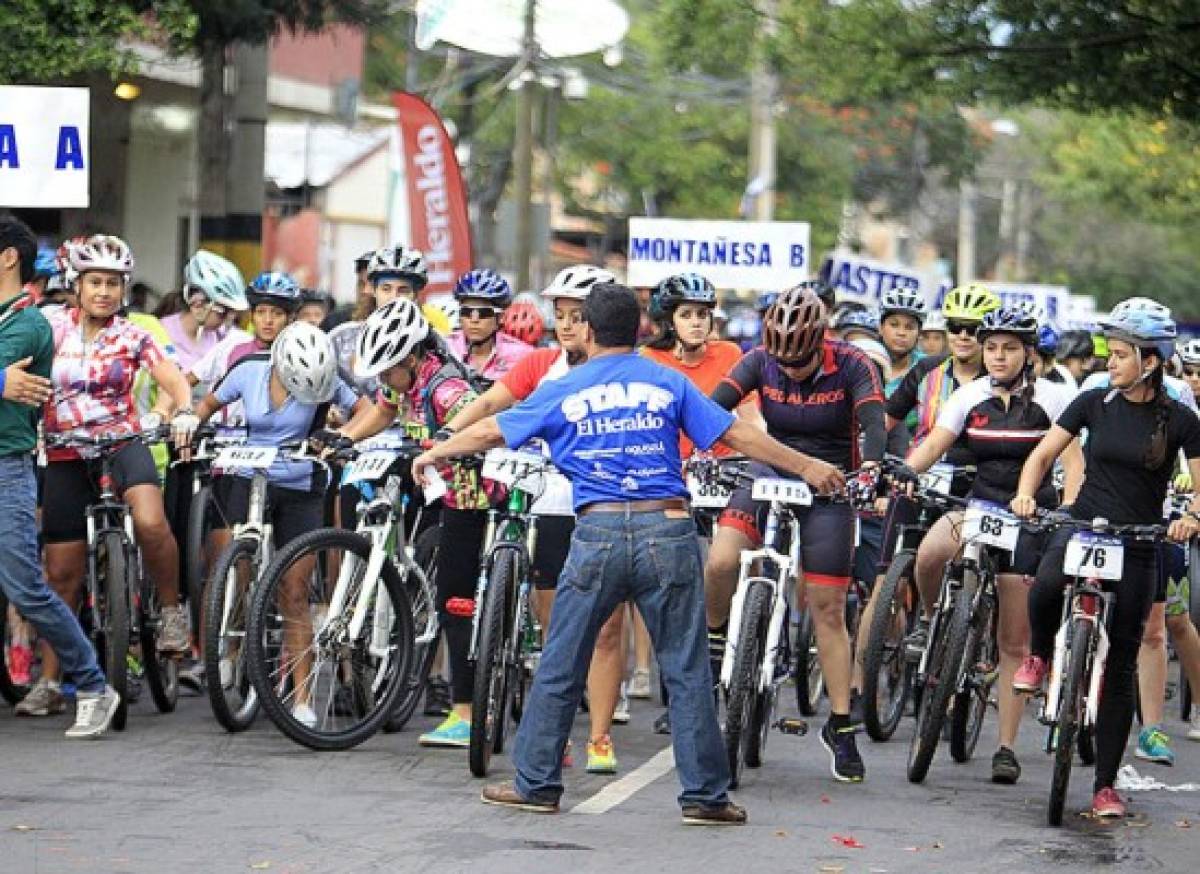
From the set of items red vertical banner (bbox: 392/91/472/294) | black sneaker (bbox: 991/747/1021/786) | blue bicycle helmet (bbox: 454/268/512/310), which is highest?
red vertical banner (bbox: 392/91/472/294)

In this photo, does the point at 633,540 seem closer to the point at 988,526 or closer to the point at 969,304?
the point at 988,526

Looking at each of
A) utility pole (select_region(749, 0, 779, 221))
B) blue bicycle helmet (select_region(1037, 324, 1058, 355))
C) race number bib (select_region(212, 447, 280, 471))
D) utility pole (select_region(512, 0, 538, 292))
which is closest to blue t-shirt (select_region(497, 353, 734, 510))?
race number bib (select_region(212, 447, 280, 471))

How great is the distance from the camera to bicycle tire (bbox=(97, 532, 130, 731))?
11.1 metres

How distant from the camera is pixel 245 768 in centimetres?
1042

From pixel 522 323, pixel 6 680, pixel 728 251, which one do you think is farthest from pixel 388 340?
pixel 728 251

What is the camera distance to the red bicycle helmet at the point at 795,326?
34.9 feet

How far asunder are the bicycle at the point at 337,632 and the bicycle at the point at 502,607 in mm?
382

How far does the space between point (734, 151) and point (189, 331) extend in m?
44.2

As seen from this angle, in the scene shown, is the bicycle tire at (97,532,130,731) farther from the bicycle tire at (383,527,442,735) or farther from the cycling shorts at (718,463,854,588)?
the cycling shorts at (718,463,854,588)

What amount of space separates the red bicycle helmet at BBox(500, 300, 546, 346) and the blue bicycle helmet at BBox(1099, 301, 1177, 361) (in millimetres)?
3977

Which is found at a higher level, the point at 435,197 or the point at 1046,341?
the point at 435,197

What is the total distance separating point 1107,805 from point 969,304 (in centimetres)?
364

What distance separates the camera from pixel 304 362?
457 inches

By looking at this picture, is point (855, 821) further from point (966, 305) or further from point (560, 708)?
point (966, 305)
